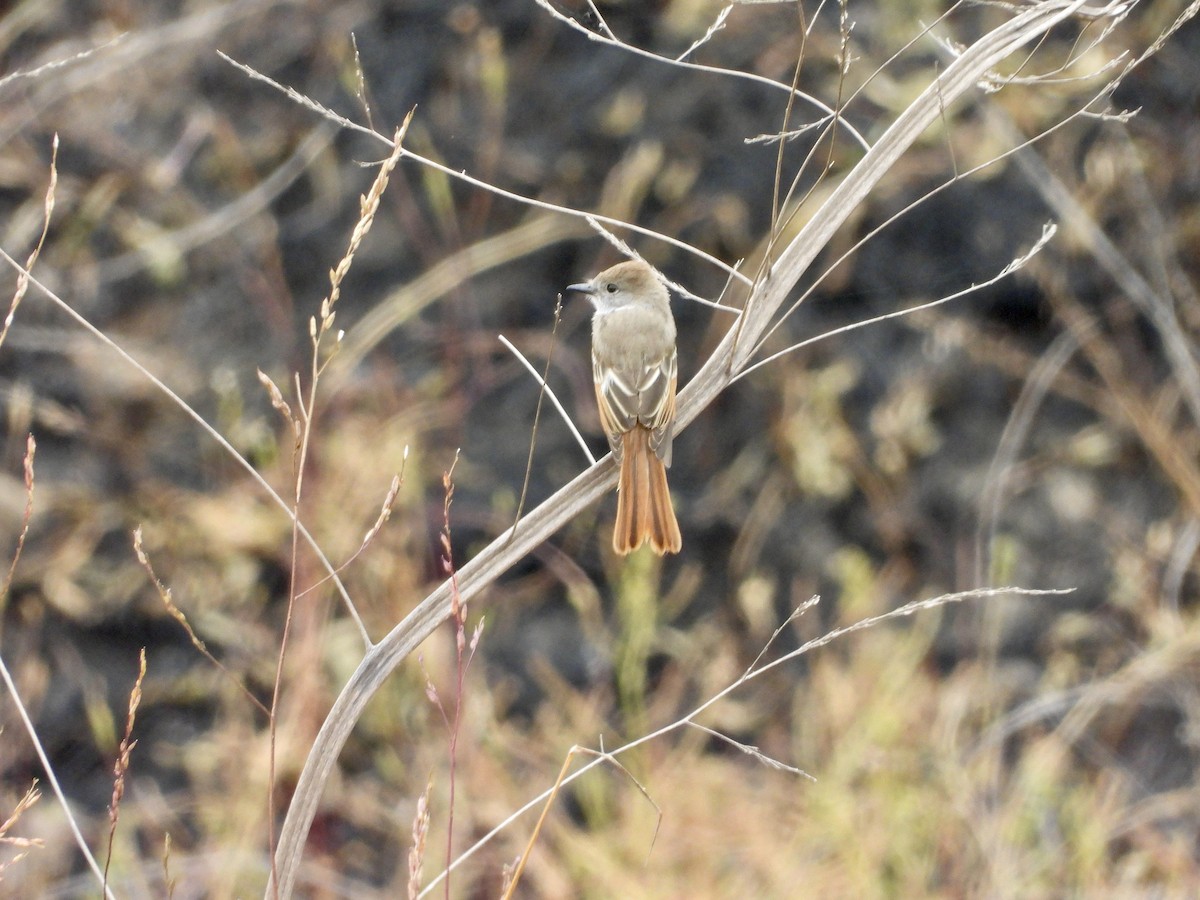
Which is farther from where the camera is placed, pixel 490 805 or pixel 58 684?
pixel 58 684

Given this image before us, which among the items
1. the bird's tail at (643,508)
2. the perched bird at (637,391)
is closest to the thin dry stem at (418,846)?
the perched bird at (637,391)

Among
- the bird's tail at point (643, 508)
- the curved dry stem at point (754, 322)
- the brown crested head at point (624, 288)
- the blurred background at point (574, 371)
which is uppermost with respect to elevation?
the curved dry stem at point (754, 322)

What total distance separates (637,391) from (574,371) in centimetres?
203

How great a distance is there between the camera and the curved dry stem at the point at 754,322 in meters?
1.86

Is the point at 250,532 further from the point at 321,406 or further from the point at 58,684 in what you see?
the point at 58,684

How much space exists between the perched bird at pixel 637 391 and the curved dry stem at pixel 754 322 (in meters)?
0.68

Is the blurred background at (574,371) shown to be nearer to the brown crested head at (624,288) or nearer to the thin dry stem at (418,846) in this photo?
the brown crested head at (624,288)

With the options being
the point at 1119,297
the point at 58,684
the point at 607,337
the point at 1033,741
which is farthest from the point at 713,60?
the point at 58,684

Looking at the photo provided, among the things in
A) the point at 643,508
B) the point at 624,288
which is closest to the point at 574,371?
the point at 624,288

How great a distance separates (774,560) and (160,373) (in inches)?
105

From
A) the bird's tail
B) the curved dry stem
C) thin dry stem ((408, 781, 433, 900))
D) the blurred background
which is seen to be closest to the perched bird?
the bird's tail

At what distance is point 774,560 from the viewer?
605 centimetres

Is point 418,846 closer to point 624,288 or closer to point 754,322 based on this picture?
point 754,322

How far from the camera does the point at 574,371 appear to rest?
5711 millimetres
